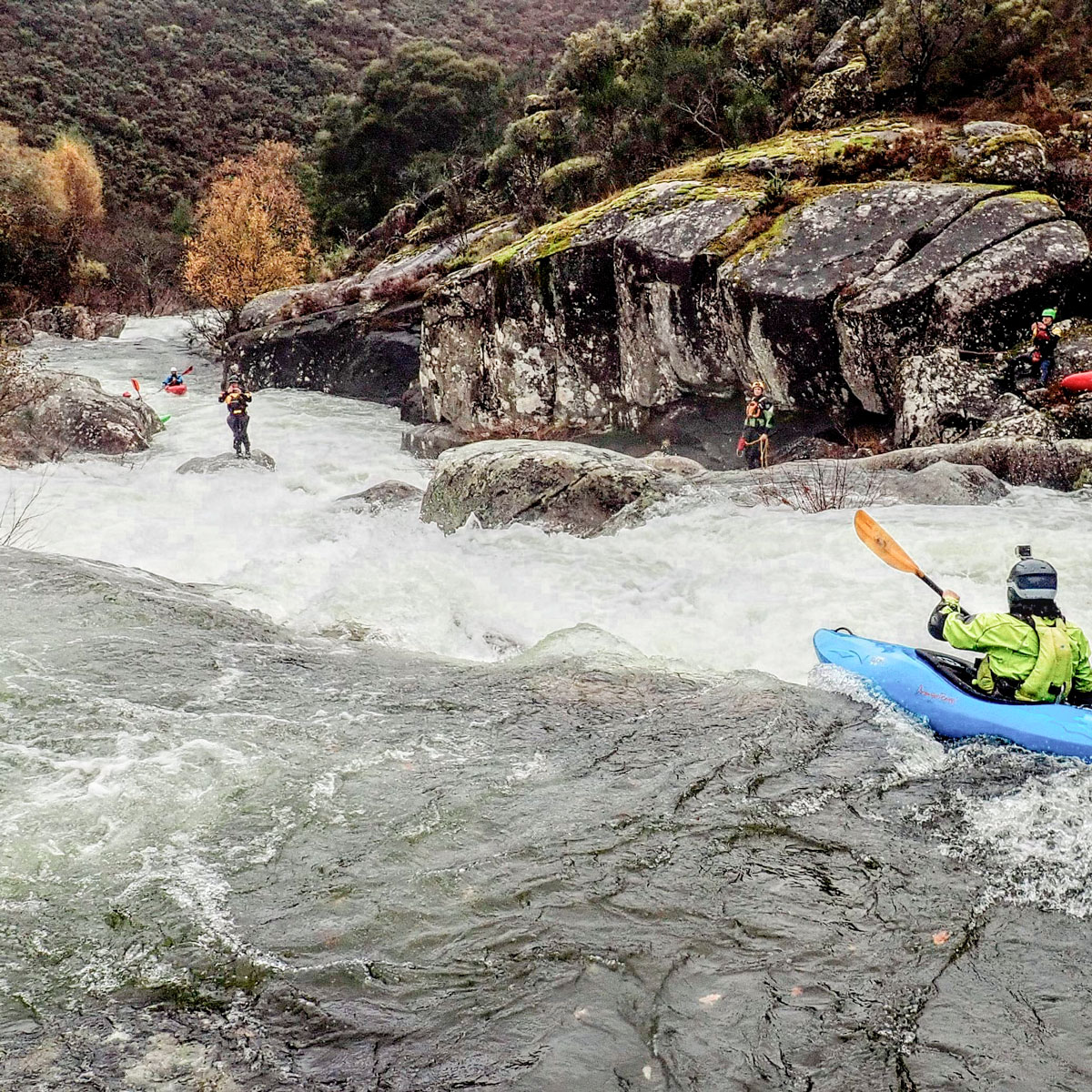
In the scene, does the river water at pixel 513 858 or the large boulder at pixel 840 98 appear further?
the large boulder at pixel 840 98

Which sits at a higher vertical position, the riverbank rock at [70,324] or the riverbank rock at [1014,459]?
the riverbank rock at [70,324]

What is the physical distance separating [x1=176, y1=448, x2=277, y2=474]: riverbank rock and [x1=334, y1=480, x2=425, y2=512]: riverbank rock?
2.60 m

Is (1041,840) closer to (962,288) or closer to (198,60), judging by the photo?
(962,288)

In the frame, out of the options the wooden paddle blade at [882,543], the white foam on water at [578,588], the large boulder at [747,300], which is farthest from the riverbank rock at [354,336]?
the wooden paddle blade at [882,543]

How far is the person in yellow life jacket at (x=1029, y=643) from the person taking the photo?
446 centimetres

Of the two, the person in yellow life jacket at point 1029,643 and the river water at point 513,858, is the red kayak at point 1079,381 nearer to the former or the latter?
the river water at point 513,858

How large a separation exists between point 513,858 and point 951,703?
2.61 metres

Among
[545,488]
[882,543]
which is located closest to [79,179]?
[545,488]

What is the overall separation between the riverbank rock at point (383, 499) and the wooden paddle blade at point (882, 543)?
6.39m

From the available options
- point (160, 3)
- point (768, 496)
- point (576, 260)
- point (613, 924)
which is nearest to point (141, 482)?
point (576, 260)

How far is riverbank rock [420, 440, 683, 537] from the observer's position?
9.81 meters

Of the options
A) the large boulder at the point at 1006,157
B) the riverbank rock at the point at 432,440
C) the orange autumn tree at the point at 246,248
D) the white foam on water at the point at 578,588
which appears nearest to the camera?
the white foam on water at the point at 578,588

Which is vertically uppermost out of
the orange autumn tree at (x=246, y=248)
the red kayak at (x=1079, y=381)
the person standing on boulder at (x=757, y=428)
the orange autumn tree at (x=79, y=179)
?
the orange autumn tree at (x=79, y=179)

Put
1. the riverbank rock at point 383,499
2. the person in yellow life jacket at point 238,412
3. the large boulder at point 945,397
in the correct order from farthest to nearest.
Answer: the person in yellow life jacket at point 238,412 < the riverbank rock at point 383,499 < the large boulder at point 945,397
